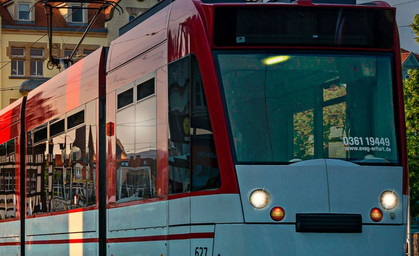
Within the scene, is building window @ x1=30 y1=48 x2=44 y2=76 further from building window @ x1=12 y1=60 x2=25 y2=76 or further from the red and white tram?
the red and white tram

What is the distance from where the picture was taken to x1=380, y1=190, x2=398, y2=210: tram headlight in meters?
8.23

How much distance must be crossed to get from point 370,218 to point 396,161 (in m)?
0.59

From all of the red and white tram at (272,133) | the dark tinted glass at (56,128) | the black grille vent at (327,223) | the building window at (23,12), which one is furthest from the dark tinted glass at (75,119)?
the building window at (23,12)

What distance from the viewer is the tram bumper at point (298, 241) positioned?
26.2 ft

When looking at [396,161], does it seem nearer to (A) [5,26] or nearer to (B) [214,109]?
(B) [214,109]

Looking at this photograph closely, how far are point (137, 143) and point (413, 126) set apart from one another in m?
31.8

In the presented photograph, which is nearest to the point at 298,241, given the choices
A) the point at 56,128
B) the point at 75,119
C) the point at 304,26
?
the point at 304,26

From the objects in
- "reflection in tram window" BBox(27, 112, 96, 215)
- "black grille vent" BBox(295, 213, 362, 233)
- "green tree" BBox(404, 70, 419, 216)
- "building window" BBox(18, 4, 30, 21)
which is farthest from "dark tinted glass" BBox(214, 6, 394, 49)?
"building window" BBox(18, 4, 30, 21)

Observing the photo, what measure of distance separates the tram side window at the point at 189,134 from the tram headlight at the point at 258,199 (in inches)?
12.7

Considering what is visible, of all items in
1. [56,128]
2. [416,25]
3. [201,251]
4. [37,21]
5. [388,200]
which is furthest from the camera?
[37,21]

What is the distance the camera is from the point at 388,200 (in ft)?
27.0

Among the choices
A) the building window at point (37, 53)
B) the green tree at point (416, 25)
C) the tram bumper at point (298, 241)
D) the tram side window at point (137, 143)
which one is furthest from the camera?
the building window at point (37, 53)

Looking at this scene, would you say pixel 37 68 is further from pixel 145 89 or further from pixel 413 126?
pixel 145 89

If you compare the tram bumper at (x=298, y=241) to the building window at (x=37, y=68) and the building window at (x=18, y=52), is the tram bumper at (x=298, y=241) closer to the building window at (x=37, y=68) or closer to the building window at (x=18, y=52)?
the building window at (x=37, y=68)
